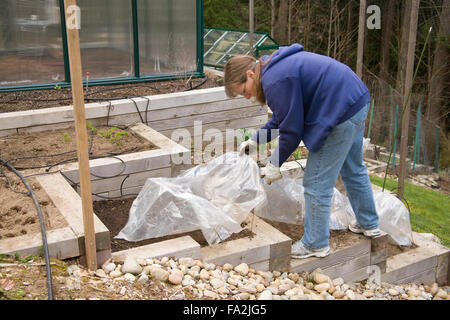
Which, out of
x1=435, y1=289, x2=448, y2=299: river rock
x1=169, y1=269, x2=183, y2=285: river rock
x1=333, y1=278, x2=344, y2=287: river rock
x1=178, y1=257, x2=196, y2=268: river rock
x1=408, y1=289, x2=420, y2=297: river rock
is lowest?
x1=435, y1=289, x2=448, y2=299: river rock

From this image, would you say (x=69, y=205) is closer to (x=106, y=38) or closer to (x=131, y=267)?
(x=131, y=267)

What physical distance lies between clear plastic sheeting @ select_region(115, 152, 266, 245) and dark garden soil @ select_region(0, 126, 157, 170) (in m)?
1.03

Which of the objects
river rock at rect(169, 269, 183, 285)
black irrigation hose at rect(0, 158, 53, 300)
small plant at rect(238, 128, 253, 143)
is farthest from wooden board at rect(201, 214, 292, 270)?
small plant at rect(238, 128, 253, 143)

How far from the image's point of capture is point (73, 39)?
218cm

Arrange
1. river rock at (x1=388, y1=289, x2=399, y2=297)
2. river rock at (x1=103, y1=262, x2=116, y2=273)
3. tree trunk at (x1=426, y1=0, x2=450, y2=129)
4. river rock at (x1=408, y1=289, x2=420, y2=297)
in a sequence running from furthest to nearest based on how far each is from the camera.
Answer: tree trunk at (x1=426, y1=0, x2=450, y2=129) → river rock at (x1=408, y1=289, x2=420, y2=297) → river rock at (x1=388, y1=289, x2=399, y2=297) → river rock at (x1=103, y1=262, x2=116, y2=273)

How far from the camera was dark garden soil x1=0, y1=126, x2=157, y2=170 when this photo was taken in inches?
151

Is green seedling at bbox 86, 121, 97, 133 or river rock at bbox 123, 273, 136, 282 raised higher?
green seedling at bbox 86, 121, 97, 133

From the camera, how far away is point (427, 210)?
6.80 m

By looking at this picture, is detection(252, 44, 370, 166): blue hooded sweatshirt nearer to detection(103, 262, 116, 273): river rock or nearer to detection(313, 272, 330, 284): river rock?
detection(313, 272, 330, 284): river rock

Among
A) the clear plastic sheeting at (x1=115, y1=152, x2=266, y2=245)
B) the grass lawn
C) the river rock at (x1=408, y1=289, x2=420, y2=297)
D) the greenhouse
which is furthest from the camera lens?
the greenhouse

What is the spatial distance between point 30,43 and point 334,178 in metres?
4.38

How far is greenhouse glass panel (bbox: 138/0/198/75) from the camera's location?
6.29 m

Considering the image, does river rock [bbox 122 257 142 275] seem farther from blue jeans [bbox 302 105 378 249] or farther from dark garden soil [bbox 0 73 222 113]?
dark garden soil [bbox 0 73 222 113]

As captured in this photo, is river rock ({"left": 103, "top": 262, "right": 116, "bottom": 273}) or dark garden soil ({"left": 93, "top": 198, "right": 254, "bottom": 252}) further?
dark garden soil ({"left": 93, "top": 198, "right": 254, "bottom": 252})
